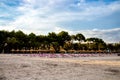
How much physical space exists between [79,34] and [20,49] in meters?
37.8

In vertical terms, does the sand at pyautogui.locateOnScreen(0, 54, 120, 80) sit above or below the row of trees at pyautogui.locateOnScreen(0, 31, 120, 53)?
below

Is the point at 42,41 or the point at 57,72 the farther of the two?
the point at 42,41

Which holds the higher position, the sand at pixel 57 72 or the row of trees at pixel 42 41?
the row of trees at pixel 42 41

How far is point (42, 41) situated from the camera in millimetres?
93438

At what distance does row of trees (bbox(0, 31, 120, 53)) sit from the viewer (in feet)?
260

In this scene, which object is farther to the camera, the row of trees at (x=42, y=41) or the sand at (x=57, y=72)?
the row of trees at (x=42, y=41)

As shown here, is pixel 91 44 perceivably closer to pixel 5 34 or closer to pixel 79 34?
pixel 79 34

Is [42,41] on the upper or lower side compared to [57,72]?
upper

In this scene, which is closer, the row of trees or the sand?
the sand

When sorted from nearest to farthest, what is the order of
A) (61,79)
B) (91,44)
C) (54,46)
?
(61,79)
(54,46)
(91,44)

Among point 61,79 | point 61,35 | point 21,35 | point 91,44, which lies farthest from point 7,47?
point 61,79

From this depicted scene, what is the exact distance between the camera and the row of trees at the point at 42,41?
7928 centimetres

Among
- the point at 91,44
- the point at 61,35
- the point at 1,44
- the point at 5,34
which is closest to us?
the point at 1,44

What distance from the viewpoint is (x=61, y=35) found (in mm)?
101438
